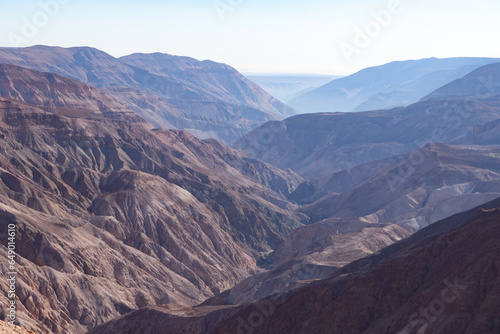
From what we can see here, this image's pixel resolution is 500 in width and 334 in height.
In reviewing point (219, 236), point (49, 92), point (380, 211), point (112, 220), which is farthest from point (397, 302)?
point (49, 92)

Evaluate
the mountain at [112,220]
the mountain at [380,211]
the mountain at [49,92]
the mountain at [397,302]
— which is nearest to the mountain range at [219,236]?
the mountain at [397,302]

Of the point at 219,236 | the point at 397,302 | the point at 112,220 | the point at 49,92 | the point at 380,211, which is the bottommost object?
the point at 380,211

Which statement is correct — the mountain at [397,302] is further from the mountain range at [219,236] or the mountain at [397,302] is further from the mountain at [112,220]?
the mountain at [112,220]

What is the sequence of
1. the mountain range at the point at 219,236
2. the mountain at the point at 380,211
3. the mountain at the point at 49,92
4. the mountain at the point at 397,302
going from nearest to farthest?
1. the mountain at the point at 397,302
2. the mountain range at the point at 219,236
3. the mountain at the point at 380,211
4. the mountain at the point at 49,92

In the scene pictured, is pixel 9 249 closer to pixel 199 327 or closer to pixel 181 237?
pixel 199 327

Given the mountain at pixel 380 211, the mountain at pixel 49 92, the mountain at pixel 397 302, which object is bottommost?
the mountain at pixel 380 211

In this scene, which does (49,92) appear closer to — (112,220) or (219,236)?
(219,236)
